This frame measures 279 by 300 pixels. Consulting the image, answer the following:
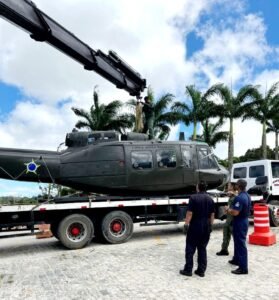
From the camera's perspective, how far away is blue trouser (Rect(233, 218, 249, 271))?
7.14m

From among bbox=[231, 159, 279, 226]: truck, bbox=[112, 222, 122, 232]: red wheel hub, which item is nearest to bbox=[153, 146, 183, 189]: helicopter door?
bbox=[112, 222, 122, 232]: red wheel hub

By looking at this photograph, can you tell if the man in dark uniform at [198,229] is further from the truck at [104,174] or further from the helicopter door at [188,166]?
the helicopter door at [188,166]

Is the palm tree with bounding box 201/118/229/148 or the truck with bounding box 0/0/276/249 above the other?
the palm tree with bounding box 201/118/229/148

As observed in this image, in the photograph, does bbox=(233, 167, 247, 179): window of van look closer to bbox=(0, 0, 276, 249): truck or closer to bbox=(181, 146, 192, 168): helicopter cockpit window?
bbox=(0, 0, 276, 249): truck

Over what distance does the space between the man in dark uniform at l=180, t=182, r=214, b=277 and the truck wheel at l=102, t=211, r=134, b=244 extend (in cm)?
385

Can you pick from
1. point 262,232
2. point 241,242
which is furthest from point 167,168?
point 241,242

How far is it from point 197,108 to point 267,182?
18.2m

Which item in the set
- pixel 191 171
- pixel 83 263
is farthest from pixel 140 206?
pixel 83 263

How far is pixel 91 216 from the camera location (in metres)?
10.7

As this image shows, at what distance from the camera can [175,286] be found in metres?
6.38

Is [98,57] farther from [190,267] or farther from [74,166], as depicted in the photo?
[190,267]

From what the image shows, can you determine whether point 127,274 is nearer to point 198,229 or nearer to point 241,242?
point 198,229

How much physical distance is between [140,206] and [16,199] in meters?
3.54

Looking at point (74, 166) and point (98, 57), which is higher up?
point (98, 57)
